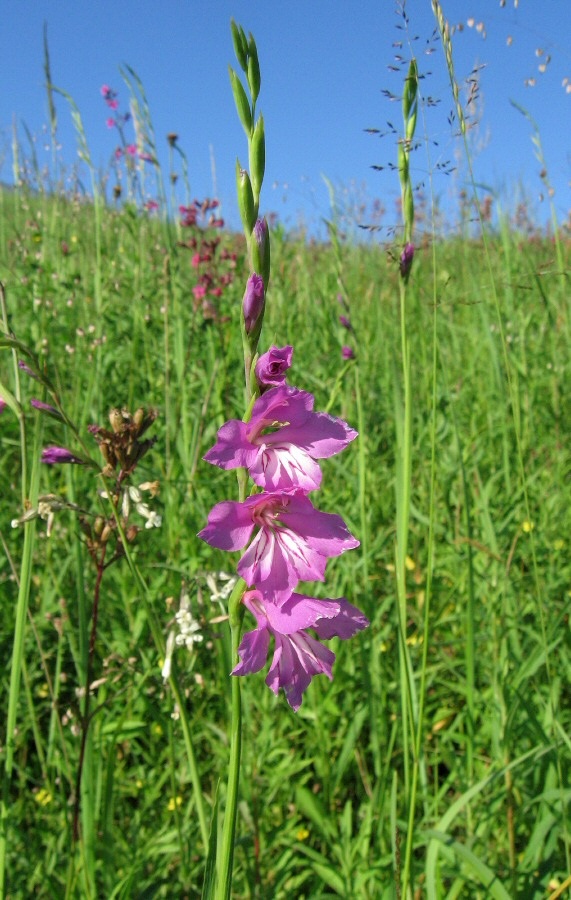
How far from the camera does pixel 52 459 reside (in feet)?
3.62

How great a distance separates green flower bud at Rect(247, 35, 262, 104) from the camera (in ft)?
2.61

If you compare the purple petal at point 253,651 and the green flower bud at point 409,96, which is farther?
the green flower bud at point 409,96

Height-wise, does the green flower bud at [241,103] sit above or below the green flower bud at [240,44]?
below

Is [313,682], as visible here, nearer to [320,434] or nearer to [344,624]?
[344,624]

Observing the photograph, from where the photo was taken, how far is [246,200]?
0.79 meters

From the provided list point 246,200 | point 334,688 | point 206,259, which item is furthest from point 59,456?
point 206,259

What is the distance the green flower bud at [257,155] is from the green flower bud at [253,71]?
0.03m

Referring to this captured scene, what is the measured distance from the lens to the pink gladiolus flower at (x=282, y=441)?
77 centimetres

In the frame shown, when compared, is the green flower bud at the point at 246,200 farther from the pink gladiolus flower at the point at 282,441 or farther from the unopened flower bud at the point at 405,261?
the unopened flower bud at the point at 405,261

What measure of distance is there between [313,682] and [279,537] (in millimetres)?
1090

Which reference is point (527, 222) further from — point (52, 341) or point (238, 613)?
point (238, 613)

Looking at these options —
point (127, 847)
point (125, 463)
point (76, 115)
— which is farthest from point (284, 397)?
point (76, 115)

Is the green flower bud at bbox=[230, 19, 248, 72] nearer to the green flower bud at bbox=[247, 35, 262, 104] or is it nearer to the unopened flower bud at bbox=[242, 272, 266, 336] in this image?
the green flower bud at bbox=[247, 35, 262, 104]

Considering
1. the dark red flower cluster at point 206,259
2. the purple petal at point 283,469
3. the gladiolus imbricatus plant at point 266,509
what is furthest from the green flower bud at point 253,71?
the dark red flower cluster at point 206,259
